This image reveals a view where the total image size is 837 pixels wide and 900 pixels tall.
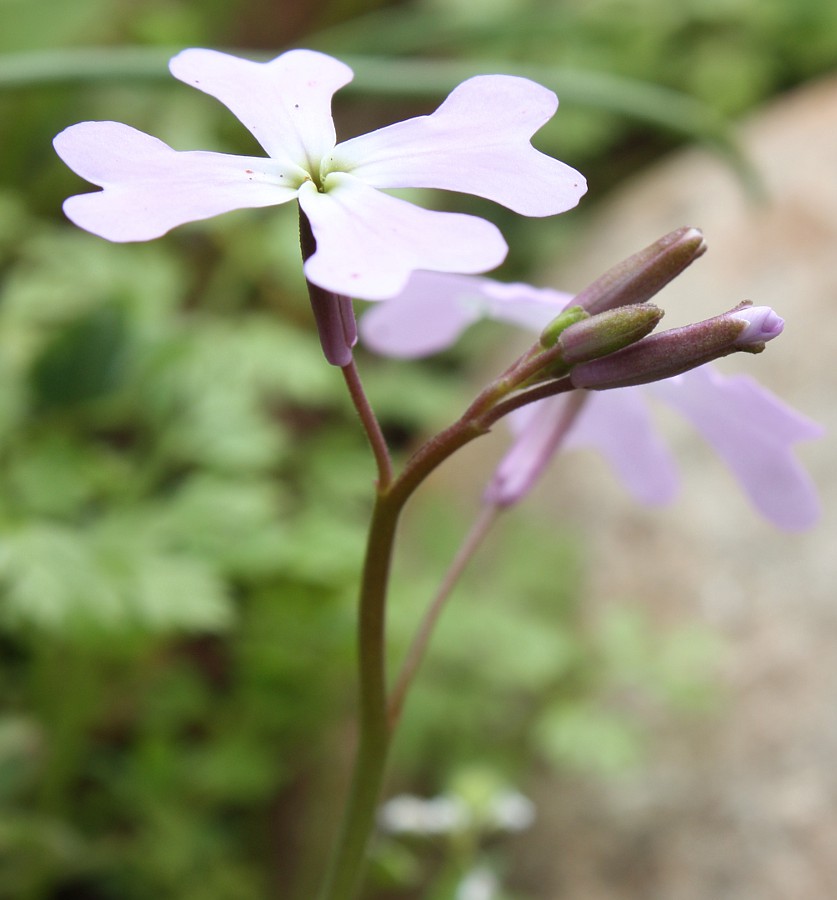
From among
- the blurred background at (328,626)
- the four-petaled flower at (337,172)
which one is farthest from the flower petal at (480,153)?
the blurred background at (328,626)

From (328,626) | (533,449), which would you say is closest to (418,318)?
(533,449)

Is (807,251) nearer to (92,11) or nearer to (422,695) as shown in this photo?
(422,695)

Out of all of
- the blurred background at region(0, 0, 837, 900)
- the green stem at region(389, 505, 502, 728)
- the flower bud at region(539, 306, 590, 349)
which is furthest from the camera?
the blurred background at region(0, 0, 837, 900)

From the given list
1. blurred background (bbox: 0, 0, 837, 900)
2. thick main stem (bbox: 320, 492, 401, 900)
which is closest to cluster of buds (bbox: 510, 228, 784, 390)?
thick main stem (bbox: 320, 492, 401, 900)

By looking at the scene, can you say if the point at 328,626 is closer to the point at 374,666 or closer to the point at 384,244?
→ the point at 374,666

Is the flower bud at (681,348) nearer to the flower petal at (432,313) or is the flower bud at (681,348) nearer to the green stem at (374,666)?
the green stem at (374,666)

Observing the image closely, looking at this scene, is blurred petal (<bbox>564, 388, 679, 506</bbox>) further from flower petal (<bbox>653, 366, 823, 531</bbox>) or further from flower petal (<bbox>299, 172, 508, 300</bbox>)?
flower petal (<bbox>299, 172, 508, 300</bbox>)

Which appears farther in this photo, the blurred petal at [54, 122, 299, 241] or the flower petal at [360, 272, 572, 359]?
the flower petal at [360, 272, 572, 359]
